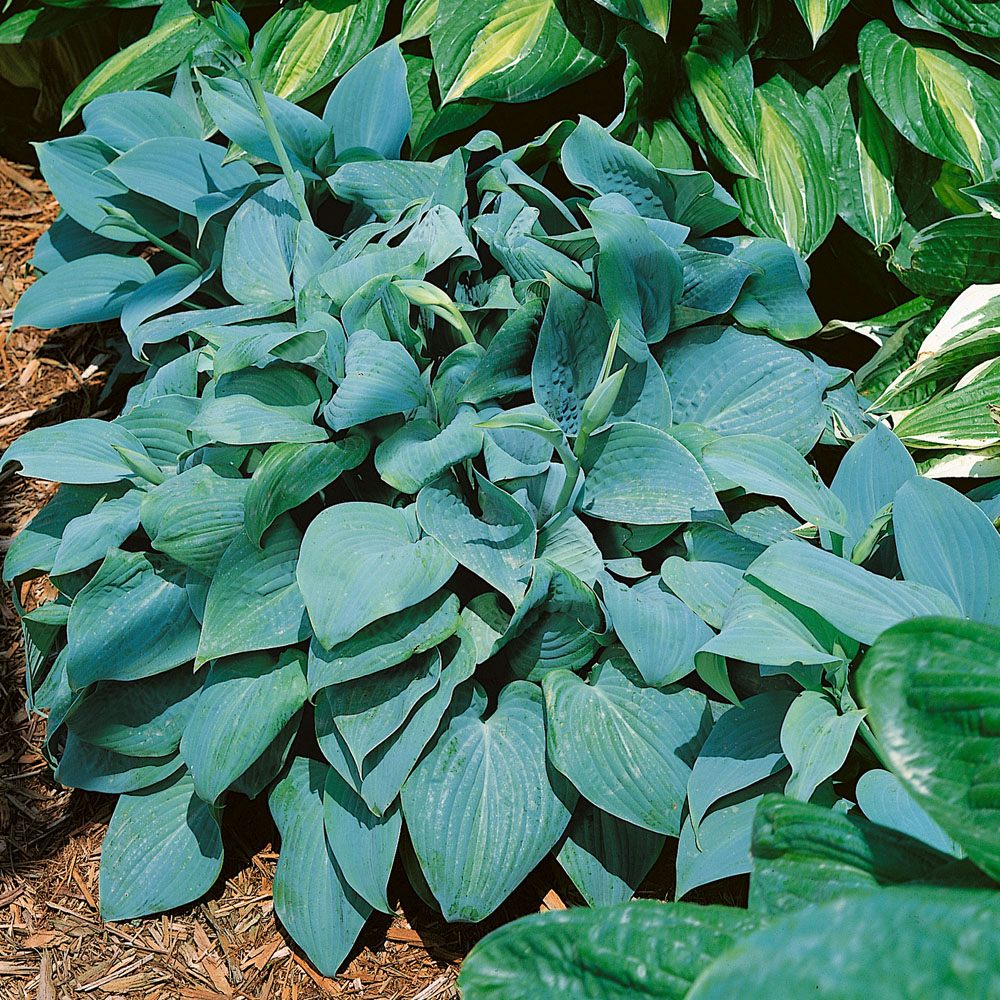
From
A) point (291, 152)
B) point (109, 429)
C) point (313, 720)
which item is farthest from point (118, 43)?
point (313, 720)

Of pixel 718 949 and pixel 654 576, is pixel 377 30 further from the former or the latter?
pixel 718 949

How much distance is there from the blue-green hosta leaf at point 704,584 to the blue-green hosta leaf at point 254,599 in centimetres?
59

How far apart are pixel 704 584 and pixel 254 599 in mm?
713

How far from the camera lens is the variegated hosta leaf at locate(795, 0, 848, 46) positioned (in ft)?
6.32

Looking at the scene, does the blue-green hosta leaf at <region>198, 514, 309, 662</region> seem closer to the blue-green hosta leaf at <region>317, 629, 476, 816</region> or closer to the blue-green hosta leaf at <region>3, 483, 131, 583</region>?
the blue-green hosta leaf at <region>317, 629, 476, 816</region>

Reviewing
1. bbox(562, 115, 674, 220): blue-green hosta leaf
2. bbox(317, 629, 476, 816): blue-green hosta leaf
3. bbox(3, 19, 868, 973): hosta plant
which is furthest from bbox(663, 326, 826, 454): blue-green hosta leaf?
bbox(317, 629, 476, 816): blue-green hosta leaf

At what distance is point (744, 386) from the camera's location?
1752mm

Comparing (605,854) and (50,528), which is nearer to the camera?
(605,854)

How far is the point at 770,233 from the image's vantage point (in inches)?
80.6

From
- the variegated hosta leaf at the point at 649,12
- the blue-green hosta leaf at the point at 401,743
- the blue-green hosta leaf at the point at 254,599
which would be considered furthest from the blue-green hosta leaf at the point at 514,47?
the blue-green hosta leaf at the point at 401,743

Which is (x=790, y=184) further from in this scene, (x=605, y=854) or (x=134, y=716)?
(x=134, y=716)

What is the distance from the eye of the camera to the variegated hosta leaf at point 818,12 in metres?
1.93

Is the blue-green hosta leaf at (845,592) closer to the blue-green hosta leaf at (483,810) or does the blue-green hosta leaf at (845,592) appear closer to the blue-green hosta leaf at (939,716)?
the blue-green hosta leaf at (483,810)

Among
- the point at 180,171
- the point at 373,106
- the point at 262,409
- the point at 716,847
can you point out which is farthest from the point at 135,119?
the point at 716,847
